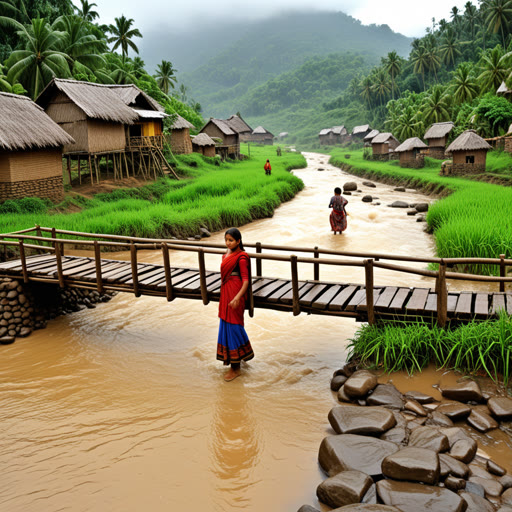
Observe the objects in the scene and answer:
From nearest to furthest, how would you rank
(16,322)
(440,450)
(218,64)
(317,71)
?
(440,450) → (16,322) → (317,71) → (218,64)

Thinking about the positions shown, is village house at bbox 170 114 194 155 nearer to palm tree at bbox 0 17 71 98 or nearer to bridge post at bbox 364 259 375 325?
palm tree at bbox 0 17 71 98

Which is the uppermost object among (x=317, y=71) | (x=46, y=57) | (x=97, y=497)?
(x=317, y=71)

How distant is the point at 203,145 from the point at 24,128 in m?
20.3

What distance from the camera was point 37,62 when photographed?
2647 centimetres

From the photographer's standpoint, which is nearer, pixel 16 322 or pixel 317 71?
pixel 16 322

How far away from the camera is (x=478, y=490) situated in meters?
4.25

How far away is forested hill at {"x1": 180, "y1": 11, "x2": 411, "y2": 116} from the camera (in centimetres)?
14139

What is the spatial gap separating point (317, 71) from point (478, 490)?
115366 mm

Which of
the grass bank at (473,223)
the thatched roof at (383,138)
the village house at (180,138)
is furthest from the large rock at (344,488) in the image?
the thatched roof at (383,138)

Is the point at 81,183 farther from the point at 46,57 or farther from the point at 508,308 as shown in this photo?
the point at 508,308

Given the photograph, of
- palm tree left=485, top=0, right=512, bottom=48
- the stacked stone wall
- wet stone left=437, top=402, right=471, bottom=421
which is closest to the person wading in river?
wet stone left=437, top=402, right=471, bottom=421

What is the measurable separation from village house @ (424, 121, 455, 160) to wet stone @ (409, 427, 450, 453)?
3456 centimetres

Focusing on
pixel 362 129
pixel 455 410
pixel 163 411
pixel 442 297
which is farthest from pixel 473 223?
pixel 362 129

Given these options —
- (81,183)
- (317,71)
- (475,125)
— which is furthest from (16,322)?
(317,71)
